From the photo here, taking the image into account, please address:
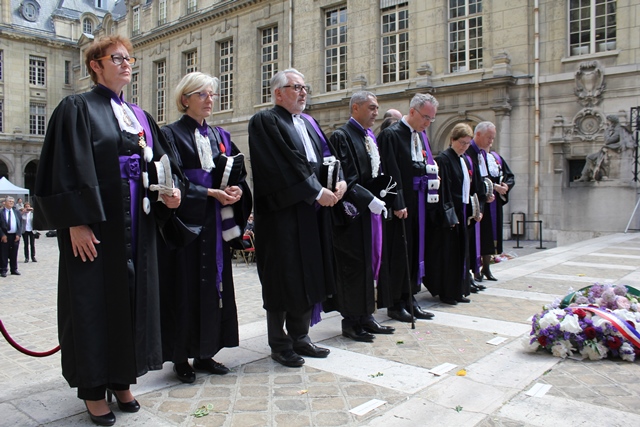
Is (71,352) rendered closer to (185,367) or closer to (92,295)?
(92,295)

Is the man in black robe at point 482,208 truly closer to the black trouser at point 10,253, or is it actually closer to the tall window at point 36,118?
the black trouser at point 10,253

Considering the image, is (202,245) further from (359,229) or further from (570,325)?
(570,325)

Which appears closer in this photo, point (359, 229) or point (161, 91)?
point (359, 229)

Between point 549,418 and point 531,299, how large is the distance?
3.71 metres

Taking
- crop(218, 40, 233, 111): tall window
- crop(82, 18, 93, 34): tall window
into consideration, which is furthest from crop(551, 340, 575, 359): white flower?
crop(82, 18, 93, 34): tall window

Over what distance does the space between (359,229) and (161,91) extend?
32.4 meters

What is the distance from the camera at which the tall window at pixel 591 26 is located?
17.0 metres

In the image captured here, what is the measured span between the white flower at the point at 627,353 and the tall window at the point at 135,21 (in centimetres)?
3699

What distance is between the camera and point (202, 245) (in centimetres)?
381

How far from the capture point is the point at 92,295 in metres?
2.95

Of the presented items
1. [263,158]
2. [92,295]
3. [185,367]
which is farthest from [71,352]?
[263,158]

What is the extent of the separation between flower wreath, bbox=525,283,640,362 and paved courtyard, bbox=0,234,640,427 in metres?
0.11

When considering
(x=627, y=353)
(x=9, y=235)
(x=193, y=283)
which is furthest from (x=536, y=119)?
(x=193, y=283)

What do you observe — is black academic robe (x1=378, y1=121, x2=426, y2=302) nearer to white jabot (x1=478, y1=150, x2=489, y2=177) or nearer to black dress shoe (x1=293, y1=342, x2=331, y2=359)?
black dress shoe (x1=293, y1=342, x2=331, y2=359)
